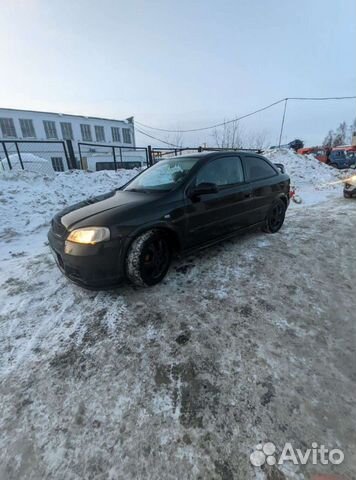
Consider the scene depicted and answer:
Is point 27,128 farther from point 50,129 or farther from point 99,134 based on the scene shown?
point 99,134

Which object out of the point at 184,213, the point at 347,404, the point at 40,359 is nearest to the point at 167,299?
the point at 184,213

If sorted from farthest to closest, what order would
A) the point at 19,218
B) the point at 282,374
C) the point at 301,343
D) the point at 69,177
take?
1. the point at 69,177
2. the point at 19,218
3. the point at 301,343
4. the point at 282,374

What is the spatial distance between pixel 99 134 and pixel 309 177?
86.5 feet

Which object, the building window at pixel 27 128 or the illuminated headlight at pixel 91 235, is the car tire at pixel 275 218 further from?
the building window at pixel 27 128

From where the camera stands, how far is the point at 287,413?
154 cm

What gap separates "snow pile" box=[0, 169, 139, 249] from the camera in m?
5.27

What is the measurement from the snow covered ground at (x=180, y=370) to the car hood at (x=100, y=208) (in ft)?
2.80

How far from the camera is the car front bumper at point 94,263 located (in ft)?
7.89

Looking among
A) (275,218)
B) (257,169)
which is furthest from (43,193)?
(275,218)

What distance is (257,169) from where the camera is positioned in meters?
4.14

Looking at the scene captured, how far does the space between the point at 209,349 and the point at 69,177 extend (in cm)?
805

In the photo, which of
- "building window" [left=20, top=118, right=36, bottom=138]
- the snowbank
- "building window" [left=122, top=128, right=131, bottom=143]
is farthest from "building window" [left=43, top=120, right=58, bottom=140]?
the snowbank

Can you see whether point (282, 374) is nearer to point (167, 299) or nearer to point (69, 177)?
point (167, 299)

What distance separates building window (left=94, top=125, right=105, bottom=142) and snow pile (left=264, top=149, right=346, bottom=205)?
2246cm
